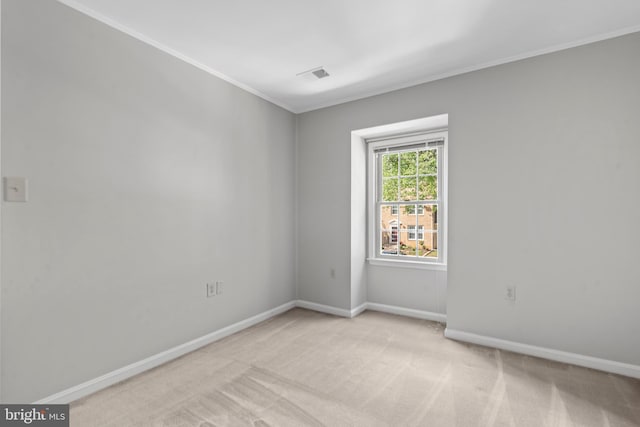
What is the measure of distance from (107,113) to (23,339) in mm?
1562

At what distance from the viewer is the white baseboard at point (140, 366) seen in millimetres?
2040

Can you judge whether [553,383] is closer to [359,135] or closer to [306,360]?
[306,360]

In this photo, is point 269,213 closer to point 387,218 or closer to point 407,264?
point 387,218

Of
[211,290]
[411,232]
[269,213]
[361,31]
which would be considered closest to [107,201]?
[211,290]

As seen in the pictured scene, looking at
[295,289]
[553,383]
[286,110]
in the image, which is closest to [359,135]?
[286,110]

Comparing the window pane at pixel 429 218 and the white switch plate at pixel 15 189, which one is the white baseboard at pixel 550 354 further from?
the white switch plate at pixel 15 189

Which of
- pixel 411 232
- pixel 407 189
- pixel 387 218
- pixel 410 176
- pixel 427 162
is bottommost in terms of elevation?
pixel 411 232

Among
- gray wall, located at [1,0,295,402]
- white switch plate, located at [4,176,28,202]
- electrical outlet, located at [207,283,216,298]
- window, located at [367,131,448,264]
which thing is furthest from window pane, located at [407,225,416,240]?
white switch plate, located at [4,176,28,202]

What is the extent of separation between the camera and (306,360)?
8.70 feet

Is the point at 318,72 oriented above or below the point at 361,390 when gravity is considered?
above

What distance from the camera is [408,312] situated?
3766 millimetres

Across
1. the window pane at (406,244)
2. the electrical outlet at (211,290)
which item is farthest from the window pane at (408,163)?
the electrical outlet at (211,290)

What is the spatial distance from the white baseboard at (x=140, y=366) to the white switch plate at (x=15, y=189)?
1.26m

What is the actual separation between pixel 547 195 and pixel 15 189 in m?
3.88
